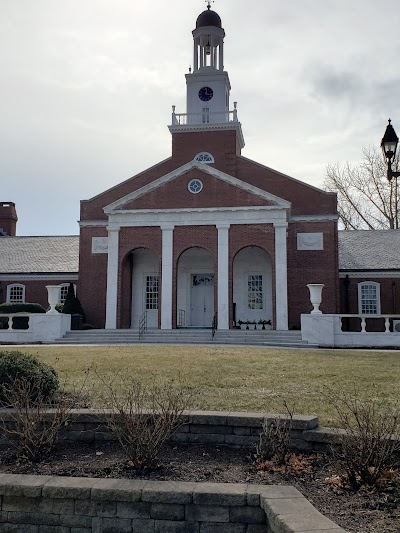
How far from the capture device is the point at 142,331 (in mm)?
28000

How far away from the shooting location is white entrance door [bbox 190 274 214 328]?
33.1 metres

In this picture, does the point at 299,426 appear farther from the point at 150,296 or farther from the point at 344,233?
the point at 344,233

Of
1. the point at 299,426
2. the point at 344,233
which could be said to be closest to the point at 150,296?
the point at 344,233

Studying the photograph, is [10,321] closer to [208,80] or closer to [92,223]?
[92,223]

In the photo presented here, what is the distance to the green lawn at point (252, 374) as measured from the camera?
9.22 m

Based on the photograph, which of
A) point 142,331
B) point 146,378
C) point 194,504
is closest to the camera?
point 194,504

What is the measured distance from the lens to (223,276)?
3003 cm

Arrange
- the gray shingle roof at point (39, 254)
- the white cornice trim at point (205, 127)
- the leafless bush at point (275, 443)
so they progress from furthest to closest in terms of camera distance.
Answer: the gray shingle roof at point (39, 254)
the white cornice trim at point (205, 127)
the leafless bush at point (275, 443)

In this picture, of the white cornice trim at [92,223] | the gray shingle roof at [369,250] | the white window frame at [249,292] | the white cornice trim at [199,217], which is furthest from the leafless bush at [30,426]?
the gray shingle roof at [369,250]

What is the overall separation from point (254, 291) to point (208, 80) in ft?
49.3

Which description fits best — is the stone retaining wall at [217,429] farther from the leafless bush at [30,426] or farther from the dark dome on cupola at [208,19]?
the dark dome on cupola at [208,19]

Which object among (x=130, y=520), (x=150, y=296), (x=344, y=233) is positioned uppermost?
(x=344, y=233)

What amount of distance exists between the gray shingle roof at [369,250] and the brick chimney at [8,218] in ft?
88.2

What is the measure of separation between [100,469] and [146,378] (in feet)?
17.6
